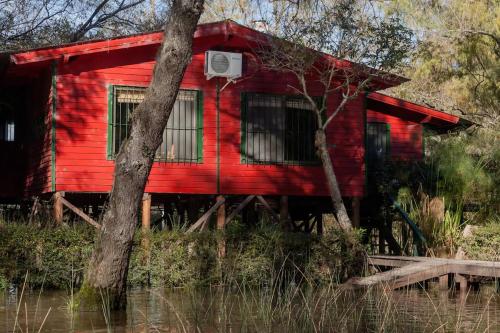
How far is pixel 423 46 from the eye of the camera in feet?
86.3

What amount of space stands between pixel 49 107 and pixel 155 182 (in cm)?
274

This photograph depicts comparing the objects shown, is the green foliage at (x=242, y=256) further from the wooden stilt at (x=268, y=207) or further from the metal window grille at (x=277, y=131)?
the metal window grille at (x=277, y=131)

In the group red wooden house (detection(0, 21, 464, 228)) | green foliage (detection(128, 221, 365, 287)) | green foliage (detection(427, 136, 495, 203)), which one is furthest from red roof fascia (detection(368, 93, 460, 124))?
green foliage (detection(128, 221, 365, 287))

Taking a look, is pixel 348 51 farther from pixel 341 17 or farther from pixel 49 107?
pixel 49 107

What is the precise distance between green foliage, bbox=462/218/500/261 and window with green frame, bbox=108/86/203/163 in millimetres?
6166

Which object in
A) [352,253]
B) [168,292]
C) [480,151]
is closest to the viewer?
[168,292]

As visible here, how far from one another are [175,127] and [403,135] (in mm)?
7842

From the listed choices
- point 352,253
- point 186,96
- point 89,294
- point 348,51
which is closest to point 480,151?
point 348,51

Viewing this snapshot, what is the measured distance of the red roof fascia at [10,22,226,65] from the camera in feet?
50.0

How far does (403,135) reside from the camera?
71.3ft

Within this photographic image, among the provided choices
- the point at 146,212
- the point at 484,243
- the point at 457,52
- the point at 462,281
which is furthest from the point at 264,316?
the point at 457,52

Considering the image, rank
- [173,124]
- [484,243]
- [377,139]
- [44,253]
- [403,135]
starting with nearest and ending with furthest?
[44,253] < [484,243] < [173,124] < [377,139] < [403,135]

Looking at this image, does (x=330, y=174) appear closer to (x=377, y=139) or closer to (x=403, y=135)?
(x=377, y=139)

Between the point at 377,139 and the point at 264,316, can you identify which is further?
the point at 377,139
